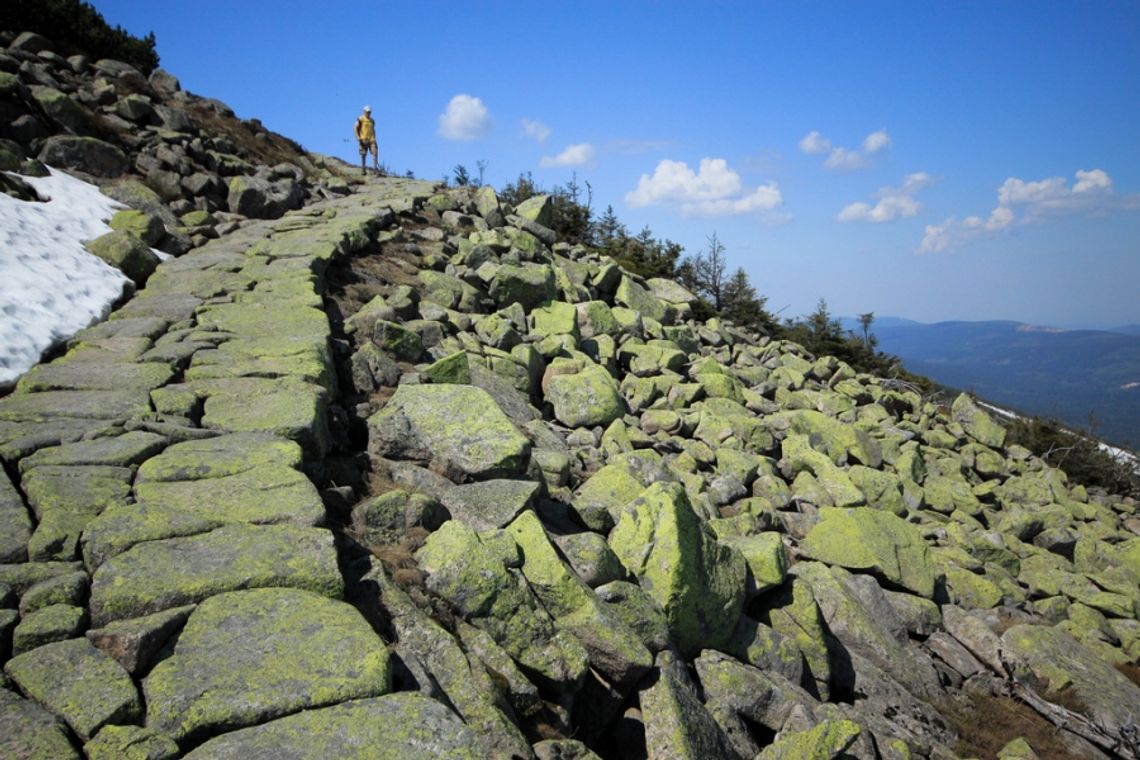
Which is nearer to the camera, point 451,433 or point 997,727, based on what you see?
point 451,433

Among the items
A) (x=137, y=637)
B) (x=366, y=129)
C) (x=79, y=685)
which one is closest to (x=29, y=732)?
(x=79, y=685)

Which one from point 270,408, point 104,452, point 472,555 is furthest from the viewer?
point 270,408

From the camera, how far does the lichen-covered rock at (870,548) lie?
953 cm

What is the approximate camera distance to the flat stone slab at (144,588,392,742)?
11.1ft

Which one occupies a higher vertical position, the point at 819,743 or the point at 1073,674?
the point at 819,743

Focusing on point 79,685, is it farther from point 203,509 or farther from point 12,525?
point 12,525

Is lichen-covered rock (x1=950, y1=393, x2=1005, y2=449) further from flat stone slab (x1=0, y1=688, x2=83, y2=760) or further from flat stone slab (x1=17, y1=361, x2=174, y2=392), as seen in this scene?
flat stone slab (x1=0, y1=688, x2=83, y2=760)

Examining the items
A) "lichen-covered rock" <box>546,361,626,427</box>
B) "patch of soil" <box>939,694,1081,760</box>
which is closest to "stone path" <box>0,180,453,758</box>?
"lichen-covered rock" <box>546,361,626,427</box>

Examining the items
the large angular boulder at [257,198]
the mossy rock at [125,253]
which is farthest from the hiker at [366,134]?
the mossy rock at [125,253]

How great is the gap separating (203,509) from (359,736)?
8.77 ft

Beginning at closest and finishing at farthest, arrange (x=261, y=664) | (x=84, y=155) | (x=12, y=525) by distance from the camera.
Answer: (x=261, y=664), (x=12, y=525), (x=84, y=155)

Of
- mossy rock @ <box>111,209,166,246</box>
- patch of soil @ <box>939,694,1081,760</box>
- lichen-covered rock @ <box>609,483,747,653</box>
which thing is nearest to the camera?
lichen-covered rock @ <box>609,483,747,653</box>

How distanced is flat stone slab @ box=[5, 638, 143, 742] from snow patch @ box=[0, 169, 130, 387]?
5.60m

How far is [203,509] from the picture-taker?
508cm
